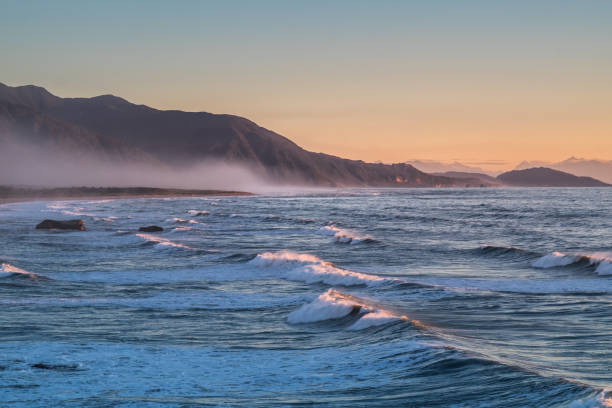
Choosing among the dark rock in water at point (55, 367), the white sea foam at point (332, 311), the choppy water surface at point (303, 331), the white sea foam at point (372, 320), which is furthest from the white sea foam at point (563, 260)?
the dark rock in water at point (55, 367)

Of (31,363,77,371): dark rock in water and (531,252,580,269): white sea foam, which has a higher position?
(531,252,580,269): white sea foam

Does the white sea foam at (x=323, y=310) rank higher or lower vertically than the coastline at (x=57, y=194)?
lower

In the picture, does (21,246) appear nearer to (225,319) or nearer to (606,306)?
(225,319)

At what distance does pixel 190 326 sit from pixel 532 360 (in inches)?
261

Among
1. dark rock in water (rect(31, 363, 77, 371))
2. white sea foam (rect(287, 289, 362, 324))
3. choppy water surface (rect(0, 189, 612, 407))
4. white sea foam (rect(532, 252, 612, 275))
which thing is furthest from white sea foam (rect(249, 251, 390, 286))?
dark rock in water (rect(31, 363, 77, 371))

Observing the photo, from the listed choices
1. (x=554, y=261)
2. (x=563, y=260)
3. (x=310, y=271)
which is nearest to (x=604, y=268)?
(x=563, y=260)

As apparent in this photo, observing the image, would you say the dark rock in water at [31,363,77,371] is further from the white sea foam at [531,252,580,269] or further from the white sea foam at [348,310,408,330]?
the white sea foam at [531,252,580,269]

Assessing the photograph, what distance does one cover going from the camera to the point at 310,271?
2291 cm

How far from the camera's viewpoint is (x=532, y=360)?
10734mm

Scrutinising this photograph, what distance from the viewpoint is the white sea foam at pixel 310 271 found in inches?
829

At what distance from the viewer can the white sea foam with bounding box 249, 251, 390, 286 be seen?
2106 cm

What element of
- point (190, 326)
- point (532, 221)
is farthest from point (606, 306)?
point (532, 221)

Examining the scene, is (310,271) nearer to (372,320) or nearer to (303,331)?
(372,320)

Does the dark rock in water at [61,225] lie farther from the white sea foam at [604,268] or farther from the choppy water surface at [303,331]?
the white sea foam at [604,268]
